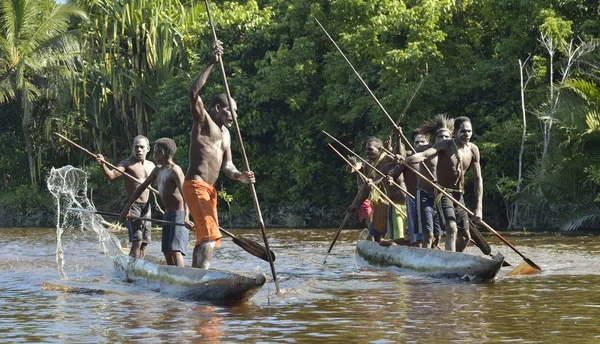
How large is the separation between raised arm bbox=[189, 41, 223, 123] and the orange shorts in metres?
0.58

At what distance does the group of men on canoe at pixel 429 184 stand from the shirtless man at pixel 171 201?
2.33 meters

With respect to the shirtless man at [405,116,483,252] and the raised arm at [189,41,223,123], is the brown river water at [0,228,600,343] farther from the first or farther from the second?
the raised arm at [189,41,223,123]

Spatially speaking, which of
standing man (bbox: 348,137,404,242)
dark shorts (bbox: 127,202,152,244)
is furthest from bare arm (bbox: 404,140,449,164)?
dark shorts (bbox: 127,202,152,244)

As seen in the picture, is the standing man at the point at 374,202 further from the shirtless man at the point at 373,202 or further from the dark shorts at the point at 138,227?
the dark shorts at the point at 138,227

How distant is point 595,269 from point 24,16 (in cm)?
2277

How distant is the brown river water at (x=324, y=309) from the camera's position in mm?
8086

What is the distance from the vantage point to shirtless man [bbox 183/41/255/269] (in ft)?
33.2

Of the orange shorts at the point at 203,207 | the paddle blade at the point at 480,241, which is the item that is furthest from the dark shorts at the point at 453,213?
the orange shorts at the point at 203,207

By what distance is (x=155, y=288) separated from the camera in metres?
10.9

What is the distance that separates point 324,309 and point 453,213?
314 centimetres

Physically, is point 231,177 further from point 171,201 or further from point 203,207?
point 171,201

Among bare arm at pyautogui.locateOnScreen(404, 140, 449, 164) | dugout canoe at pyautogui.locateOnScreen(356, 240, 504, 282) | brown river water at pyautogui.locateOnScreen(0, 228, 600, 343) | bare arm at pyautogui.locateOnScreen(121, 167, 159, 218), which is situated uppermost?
bare arm at pyautogui.locateOnScreen(404, 140, 449, 164)

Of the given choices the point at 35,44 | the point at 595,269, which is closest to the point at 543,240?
the point at 595,269

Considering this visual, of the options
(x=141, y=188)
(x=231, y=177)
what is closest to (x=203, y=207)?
(x=231, y=177)
